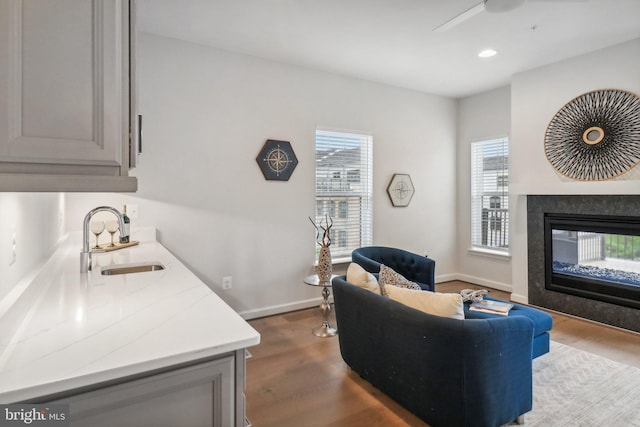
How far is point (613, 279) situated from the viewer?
3416mm

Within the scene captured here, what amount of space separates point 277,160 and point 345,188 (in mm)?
969

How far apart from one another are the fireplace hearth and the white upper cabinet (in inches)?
162

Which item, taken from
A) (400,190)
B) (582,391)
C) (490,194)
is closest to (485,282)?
(490,194)

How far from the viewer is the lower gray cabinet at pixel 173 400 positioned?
2.75 feet

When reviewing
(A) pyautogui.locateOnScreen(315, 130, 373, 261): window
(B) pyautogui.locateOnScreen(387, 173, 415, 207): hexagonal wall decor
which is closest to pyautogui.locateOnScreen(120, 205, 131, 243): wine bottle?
(A) pyautogui.locateOnScreen(315, 130, 373, 261): window

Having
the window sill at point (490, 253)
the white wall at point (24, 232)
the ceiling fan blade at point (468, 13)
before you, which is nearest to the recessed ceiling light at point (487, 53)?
the ceiling fan blade at point (468, 13)

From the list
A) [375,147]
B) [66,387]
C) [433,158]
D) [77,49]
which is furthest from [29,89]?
[433,158]

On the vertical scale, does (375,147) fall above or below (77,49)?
above

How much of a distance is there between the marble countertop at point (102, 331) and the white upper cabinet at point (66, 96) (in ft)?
1.41

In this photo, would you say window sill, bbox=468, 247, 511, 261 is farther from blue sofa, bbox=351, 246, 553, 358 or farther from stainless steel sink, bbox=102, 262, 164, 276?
stainless steel sink, bbox=102, 262, 164, 276

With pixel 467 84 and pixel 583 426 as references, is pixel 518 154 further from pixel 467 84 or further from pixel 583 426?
pixel 583 426

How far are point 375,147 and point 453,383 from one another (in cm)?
322

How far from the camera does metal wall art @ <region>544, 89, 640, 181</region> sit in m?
3.15
